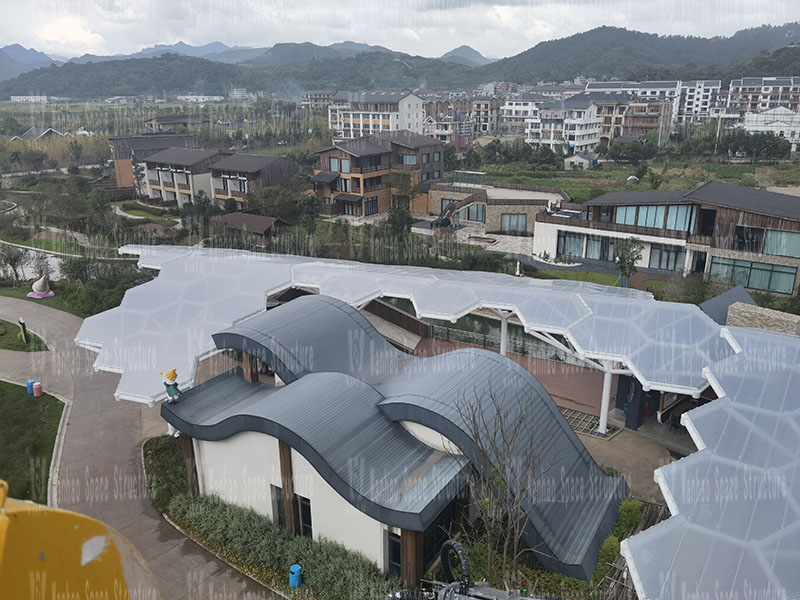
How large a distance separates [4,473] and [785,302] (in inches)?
1341

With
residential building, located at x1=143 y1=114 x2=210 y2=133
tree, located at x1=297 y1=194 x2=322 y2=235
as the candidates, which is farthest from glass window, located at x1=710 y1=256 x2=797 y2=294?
residential building, located at x1=143 y1=114 x2=210 y2=133

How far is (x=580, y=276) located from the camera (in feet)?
128

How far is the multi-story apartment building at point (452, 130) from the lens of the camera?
301 feet

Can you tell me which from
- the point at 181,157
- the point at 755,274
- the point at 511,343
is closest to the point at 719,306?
the point at 511,343

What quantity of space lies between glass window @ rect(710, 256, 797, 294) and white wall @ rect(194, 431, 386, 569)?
28081mm

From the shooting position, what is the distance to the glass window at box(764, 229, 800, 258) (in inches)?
1345

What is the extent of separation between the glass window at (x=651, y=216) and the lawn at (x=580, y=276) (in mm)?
3898

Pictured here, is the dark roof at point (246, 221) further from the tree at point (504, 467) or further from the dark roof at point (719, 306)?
the tree at point (504, 467)

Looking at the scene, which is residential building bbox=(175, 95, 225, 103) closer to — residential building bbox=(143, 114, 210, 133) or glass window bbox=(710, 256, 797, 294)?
residential building bbox=(143, 114, 210, 133)

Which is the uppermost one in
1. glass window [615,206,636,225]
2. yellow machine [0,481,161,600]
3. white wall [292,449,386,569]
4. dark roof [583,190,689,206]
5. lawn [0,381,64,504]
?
yellow machine [0,481,161,600]

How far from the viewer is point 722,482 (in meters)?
12.9

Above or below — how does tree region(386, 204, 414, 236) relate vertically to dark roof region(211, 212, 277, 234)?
above

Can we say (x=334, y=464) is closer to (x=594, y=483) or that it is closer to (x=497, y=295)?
(x=594, y=483)

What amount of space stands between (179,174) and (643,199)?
43.2 m
